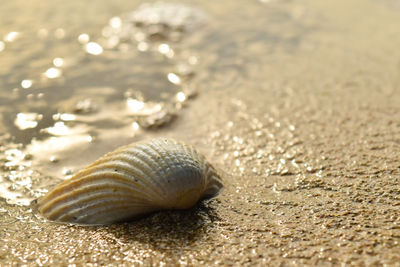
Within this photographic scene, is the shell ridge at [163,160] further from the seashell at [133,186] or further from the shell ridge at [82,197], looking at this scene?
the shell ridge at [82,197]

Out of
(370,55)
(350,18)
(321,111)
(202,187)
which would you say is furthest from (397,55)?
(202,187)

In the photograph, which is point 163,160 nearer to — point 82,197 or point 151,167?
point 151,167

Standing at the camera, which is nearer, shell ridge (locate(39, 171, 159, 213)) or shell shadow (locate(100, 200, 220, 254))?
shell shadow (locate(100, 200, 220, 254))

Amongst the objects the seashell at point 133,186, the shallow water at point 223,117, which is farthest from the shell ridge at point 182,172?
the shallow water at point 223,117

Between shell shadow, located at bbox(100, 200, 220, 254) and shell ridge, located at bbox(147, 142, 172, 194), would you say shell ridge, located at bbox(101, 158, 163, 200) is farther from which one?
shell shadow, located at bbox(100, 200, 220, 254)

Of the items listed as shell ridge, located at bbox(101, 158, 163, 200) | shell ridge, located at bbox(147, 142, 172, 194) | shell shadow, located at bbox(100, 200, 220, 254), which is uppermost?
shell ridge, located at bbox(147, 142, 172, 194)

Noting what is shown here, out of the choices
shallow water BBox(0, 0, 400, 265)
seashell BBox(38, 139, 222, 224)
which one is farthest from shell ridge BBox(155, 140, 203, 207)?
shallow water BBox(0, 0, 400, 265)

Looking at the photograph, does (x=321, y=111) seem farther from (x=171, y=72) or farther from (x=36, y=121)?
(x=36, y=121)
